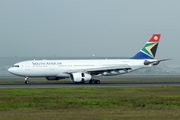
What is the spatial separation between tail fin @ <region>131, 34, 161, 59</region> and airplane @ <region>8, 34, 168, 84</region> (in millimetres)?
392

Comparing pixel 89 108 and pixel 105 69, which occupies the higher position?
pixel 105 69

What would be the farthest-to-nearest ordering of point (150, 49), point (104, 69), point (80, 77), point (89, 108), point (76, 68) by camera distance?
point (150, 49) → point (76, 68) → point (104, 69) → point (80, 77) → point (89, 108)

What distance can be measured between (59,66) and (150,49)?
15026 millimetres

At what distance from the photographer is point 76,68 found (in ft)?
→ 195

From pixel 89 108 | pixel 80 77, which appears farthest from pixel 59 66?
pixel 89 108

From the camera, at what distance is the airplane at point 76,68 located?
2248 inches

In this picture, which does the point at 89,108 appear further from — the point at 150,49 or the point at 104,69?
the point at 150,49

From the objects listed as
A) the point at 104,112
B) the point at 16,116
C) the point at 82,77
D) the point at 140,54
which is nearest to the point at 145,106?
the point at 104,112

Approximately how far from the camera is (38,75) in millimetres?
57469

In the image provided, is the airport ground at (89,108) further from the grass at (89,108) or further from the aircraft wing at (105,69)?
the aircraft wing at (105,69)

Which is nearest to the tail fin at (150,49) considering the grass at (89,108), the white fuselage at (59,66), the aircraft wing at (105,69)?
the white fuselage at (59,66)

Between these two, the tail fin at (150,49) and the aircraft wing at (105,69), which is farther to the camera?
the tail fin at (150,49)

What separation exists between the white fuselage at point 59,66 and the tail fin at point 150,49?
2.11 meters

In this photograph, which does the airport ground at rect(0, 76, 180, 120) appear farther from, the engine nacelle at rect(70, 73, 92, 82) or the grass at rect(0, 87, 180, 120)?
the engine nacelle at rect(70, 73, 92, 82)
